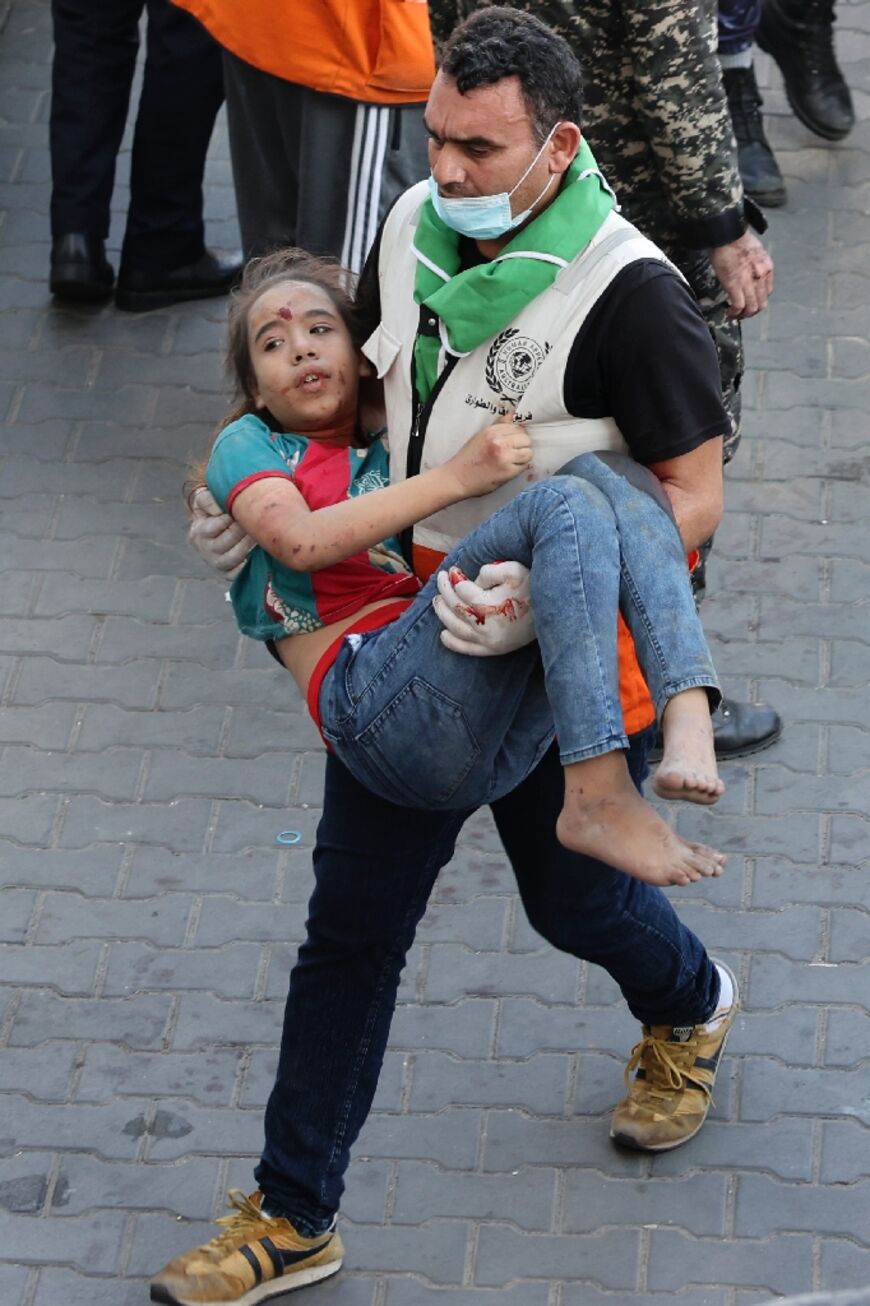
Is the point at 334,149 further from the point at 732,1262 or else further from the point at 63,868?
the point at 732,1262

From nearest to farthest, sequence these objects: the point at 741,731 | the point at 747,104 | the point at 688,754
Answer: the point at 688,754 < the point at 741,731 < the point at 747,104

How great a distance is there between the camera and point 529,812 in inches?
140

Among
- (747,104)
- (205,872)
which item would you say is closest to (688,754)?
(205,872)

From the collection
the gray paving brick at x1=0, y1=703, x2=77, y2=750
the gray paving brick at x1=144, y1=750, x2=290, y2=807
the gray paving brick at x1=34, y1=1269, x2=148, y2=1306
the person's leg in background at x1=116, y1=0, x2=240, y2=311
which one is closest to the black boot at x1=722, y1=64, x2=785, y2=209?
the person's leg in background at x1=116, y1=0, x2=240, y2=311

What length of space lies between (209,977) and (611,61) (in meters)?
2.07

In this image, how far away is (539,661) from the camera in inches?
130

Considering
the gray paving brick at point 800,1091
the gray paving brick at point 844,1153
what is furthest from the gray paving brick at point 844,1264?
the gray paving brick at point 800,1091

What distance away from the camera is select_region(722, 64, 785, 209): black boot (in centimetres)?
691

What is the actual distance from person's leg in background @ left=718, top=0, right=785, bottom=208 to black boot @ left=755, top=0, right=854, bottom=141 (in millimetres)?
221

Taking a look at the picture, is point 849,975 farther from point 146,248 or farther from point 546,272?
point 146,248

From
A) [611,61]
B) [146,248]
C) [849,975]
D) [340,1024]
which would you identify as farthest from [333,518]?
[146,248]

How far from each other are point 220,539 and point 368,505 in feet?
1.10

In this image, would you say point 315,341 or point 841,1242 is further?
point 841,1242

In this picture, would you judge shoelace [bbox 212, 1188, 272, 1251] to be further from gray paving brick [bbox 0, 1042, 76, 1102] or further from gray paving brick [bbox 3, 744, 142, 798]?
gray paving brick [bbox 3, 744, 142, 798]
